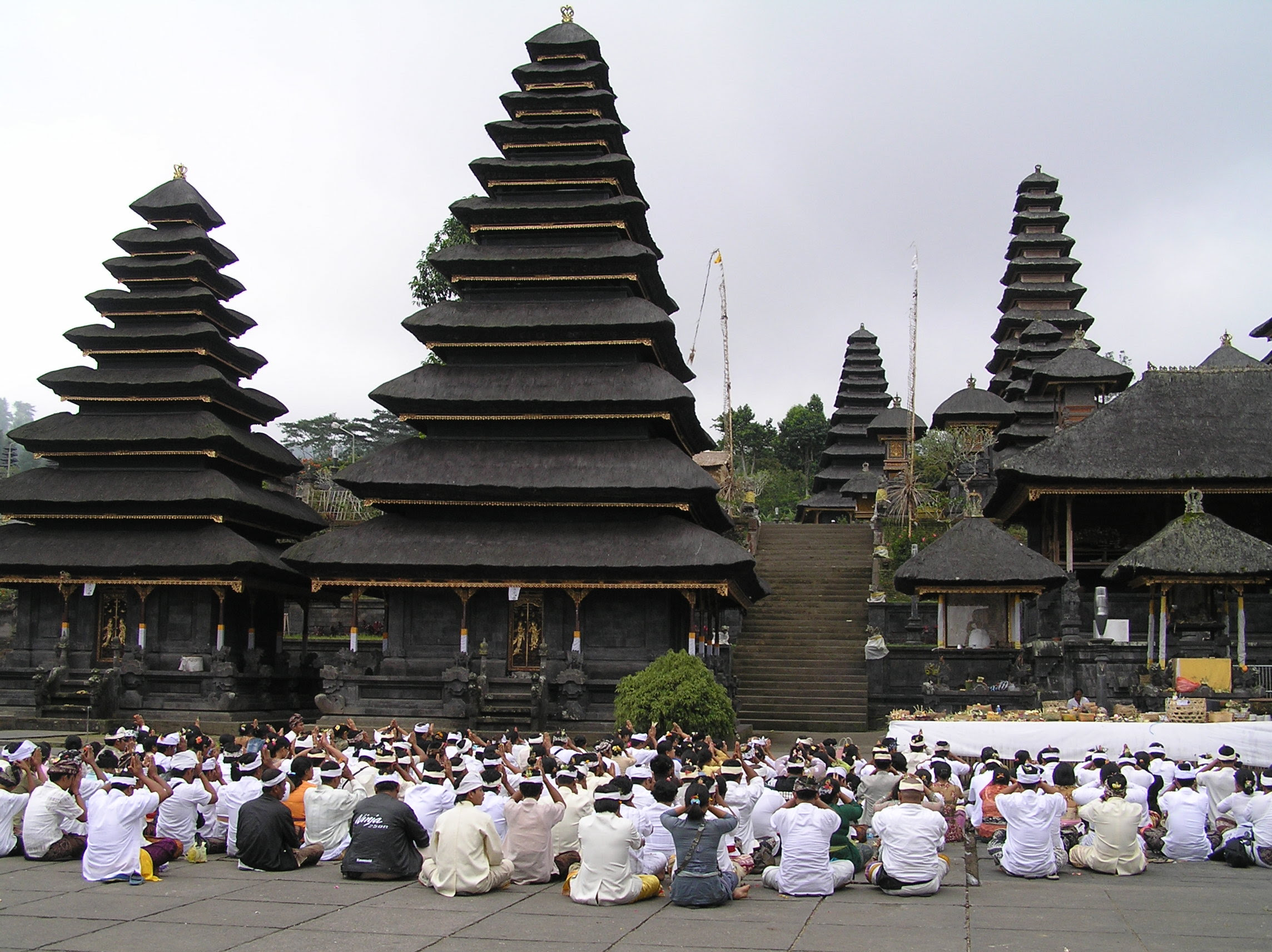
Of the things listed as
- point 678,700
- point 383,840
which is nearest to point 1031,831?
point 383,840

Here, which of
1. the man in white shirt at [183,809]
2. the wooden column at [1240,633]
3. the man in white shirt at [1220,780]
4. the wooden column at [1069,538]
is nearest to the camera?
the man in white shirt at [183,809]

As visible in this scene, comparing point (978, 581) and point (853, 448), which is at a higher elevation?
point (853, 448)

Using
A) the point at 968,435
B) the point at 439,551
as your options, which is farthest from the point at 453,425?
the point at 968,435

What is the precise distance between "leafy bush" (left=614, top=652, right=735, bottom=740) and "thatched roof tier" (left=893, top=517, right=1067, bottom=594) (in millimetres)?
7859

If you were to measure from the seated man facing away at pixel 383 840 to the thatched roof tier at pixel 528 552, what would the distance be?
53.6 ft

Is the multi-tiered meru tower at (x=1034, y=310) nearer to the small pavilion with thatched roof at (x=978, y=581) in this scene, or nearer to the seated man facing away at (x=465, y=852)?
the small pavilion with thatched roof at (x=978, y=581)

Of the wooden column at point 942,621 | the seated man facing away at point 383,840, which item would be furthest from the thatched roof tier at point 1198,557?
the seated man facing away at point 383,840

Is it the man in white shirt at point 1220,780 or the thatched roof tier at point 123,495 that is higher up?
the thatched roof tier at point 123,495

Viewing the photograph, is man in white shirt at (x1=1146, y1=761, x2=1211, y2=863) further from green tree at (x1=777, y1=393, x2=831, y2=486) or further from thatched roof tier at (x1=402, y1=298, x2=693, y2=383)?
green tree at (x1=777, y1=393, x2=831, y2=486)

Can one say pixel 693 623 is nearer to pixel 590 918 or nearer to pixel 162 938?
pixel 590 918

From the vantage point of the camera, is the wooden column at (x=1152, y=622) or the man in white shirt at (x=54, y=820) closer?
the man in white shirt at (x=54, y=820)

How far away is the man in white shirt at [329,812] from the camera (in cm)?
1397

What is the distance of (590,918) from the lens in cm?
1143

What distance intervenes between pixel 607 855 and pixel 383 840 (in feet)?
8.31
